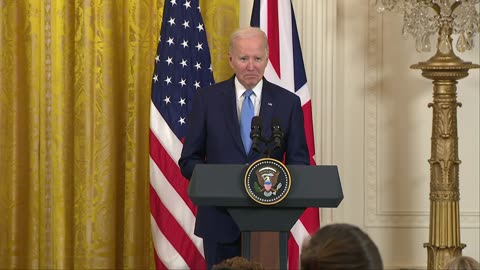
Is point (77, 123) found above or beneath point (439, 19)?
beneath

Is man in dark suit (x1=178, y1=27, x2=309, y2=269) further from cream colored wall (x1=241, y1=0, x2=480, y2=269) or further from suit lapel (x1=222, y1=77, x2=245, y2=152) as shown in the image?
cream colored wall (x1=241, y1=0, x2=480, y2=269)

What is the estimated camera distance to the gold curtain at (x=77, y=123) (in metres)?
5.70

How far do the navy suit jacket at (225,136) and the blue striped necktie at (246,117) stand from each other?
4cm

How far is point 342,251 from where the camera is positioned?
190 cm

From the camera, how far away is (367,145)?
614 centimetres

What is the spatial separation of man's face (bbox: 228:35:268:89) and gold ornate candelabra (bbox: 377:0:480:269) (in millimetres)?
1428

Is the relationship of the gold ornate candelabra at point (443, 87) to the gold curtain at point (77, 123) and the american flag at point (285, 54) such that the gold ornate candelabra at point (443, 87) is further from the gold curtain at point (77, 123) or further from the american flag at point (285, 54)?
the gold curtain at point (77, 123)

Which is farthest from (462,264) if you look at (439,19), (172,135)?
(172,135)

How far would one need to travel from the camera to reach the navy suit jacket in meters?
4.00

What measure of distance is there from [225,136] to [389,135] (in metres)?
2.36

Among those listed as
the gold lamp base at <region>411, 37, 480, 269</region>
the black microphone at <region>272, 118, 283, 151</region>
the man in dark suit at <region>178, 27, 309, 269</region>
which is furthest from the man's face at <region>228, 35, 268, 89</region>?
the gold lamp base at <region>411, 37, 480, 269</region>

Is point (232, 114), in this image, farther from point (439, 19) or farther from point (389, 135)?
point (389, 135)

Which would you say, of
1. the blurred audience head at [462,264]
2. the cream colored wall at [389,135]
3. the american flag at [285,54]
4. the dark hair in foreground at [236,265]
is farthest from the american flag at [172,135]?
the blurred audience head at [462,264]

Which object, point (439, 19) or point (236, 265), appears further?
point (439, 19)
